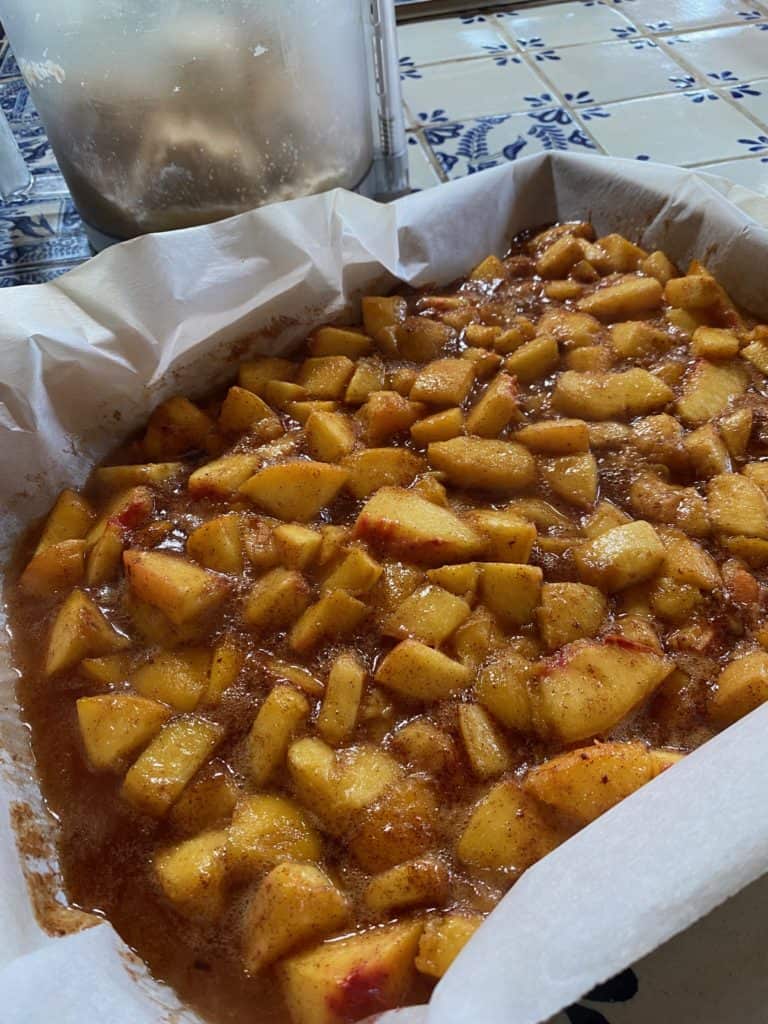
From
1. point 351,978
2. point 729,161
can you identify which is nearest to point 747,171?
point 729,161

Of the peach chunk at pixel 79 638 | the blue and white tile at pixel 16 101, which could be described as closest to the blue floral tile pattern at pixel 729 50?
the blue and white tile at pixel 16 101

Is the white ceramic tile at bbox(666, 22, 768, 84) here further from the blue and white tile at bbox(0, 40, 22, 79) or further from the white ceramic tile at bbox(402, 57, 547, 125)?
the blue and white tile at bbox(0, 40, 22, 79)

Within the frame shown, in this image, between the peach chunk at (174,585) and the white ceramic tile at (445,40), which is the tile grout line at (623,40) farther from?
the peach chunk at (174,585)

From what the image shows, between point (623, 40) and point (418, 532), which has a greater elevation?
point (623, 40)

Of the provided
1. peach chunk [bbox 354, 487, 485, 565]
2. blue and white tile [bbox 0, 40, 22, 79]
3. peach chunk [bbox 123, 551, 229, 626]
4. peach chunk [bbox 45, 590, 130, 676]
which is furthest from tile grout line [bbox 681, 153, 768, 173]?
blue and white tile [bbox 0, 40, 22, 79]

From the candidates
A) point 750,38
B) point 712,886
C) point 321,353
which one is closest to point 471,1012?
point 712,886

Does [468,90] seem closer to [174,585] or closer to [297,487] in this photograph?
[297,487]
